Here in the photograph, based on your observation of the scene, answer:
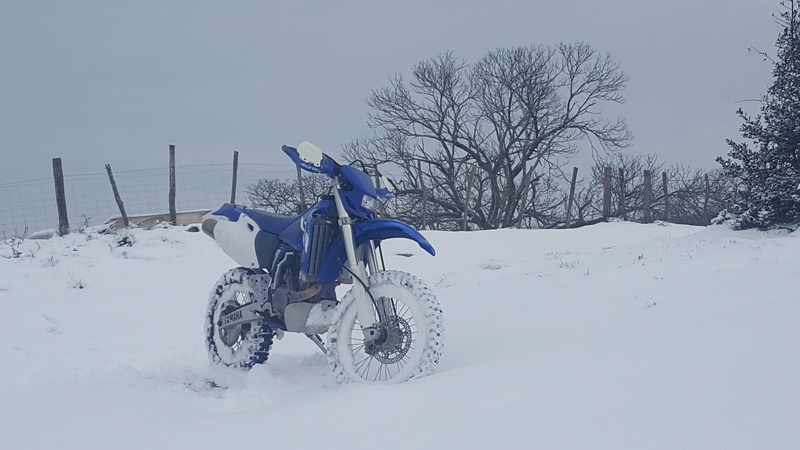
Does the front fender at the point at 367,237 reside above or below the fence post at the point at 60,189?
below

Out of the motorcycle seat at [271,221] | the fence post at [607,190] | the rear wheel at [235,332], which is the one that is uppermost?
the fence post at [607,190]

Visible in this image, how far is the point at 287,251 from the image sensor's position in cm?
490

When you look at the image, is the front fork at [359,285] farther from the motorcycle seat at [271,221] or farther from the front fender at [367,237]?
the motorcycle seat at [271,221]

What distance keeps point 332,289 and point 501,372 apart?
167cm

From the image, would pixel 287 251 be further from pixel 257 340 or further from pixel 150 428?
pixel 150 428

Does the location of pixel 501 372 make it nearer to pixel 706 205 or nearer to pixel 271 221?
pixel 271 221

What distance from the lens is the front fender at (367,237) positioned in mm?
4203

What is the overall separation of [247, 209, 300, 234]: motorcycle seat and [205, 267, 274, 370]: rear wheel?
37cm

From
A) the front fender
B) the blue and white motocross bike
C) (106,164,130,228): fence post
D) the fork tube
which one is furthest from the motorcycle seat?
(106,164,130,228): fence post

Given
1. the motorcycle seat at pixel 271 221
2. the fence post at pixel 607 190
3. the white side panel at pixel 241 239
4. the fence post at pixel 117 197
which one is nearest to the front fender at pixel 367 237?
the motorcycle seat at pixel 271 221

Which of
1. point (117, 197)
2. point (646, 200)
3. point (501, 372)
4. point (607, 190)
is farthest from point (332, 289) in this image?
point (646, 200)

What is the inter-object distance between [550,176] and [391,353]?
2741 cm

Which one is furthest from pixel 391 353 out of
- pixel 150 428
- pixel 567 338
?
pixel 150 428

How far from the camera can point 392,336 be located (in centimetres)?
422
